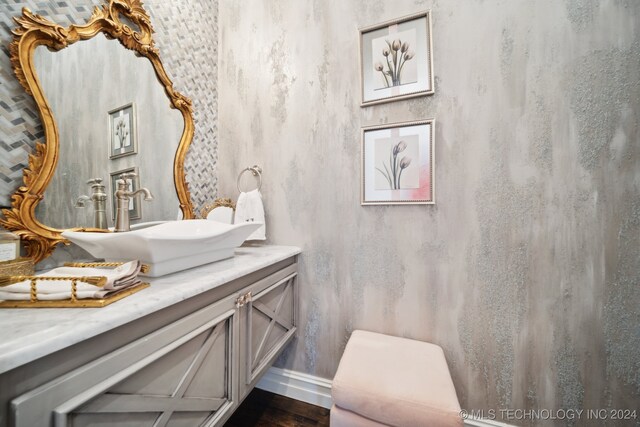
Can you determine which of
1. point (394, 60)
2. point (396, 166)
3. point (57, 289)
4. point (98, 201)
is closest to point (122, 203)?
point (98, 201)

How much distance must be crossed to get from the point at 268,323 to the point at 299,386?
23.0 inches

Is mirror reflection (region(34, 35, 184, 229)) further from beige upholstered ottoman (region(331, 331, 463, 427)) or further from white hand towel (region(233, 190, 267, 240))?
beige upholstered ottoman (region(331, 331, 463, 427))

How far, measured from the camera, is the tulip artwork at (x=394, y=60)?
4.00 ft

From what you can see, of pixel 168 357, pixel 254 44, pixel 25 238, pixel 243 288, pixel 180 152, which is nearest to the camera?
pixel 168 357

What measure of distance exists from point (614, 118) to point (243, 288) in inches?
65.6

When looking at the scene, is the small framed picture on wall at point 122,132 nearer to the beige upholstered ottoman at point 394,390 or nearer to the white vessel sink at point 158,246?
the white vessel sink at point 158,246

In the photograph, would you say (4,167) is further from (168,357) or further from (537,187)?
(537,187)

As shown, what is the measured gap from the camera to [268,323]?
115 cm

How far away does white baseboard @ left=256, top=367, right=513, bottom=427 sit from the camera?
1.37 meters

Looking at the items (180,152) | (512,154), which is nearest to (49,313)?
(180,152)

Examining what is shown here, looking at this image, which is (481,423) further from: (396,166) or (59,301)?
(59,301)

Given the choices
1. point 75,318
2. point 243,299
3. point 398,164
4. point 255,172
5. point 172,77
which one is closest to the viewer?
point 75,318

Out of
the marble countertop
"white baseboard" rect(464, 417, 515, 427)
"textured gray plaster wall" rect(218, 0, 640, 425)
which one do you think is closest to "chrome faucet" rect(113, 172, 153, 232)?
the marble countertop

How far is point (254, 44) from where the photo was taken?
1.54m
